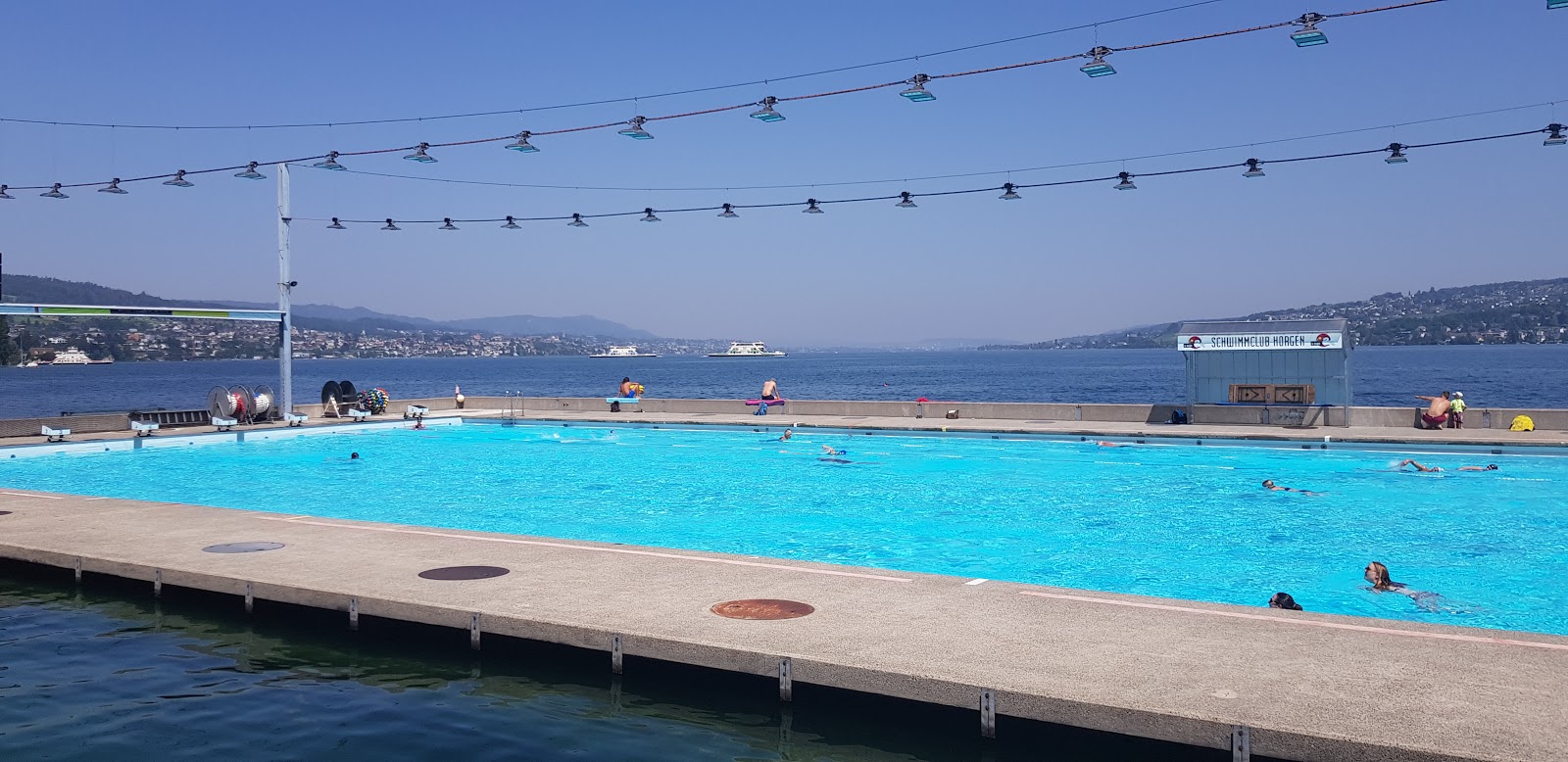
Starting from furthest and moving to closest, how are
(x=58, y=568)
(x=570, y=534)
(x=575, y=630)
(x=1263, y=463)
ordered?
1. (x=1263, y=463)
2. (x=570, y=534)
3. (x=58, y=568)
4. (x=575, y=630)

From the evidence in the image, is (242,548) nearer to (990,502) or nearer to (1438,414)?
(990,502)

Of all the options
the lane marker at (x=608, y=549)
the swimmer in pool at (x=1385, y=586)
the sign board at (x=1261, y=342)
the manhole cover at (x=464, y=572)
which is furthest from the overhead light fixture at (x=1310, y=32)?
the sign board at (x=1261, y=342)

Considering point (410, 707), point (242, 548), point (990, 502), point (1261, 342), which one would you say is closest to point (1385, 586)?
point (990, 502)

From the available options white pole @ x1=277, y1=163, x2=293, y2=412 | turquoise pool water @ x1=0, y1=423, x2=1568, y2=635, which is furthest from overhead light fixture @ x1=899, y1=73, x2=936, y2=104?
white pole @ x1=277, y1=163, x2=293, y2=412

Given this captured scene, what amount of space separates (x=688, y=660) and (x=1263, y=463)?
20947 millimetres

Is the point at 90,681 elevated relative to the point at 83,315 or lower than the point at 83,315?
lower

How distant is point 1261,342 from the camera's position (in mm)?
30500

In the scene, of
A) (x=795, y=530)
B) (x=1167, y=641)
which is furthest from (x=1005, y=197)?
(x=1167, y=641)

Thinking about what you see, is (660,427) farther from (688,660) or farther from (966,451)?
(688,660)

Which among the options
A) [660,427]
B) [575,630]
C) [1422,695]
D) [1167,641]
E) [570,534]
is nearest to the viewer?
[1422,695]

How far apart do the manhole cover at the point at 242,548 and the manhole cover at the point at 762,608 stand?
20.4 feet

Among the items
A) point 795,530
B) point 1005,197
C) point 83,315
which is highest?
point 1005,197

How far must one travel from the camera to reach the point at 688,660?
883 centimetres

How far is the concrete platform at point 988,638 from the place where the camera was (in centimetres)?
694
